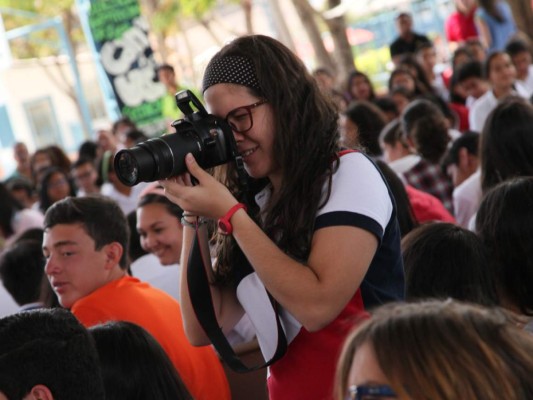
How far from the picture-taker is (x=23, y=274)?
13.4 feet

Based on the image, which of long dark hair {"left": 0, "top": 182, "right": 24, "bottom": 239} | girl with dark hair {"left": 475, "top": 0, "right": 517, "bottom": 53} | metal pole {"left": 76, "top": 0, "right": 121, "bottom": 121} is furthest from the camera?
metal pole {"left": 76, "top": 0, "right": 121, "bottom": 121}

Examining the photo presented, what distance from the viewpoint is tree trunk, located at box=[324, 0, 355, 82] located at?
40.2ft

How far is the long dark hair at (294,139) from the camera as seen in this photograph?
2012 mm

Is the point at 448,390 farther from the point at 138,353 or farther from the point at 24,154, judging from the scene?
the point at 24,154

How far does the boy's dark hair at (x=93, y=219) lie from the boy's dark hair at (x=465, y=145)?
6.24 ft

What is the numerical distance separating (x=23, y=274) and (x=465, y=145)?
2256 millimetres

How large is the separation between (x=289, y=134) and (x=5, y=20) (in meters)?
24.9

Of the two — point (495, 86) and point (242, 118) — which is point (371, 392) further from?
point (495, 86)

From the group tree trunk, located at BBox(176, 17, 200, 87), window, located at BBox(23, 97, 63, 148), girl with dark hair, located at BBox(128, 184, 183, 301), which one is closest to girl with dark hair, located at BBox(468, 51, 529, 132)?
girl with dark hair, located at BBox(128, 184, 183, 301)

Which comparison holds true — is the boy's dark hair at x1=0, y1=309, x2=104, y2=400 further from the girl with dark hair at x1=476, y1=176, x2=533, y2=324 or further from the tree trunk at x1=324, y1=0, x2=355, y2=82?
the tree trunk at x1=324, y1=0, x2=355, y2=82

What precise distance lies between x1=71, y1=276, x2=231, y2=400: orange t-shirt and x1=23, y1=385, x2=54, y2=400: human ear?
829 millimetres

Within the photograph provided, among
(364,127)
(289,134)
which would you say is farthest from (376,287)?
(364,127)

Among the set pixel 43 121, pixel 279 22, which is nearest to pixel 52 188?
pixel 279 22

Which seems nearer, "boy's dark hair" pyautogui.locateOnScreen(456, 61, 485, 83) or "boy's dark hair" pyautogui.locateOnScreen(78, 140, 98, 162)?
"boy's dark hair" pyautogui.locateOnScreen(456, 61, 485, 83)
